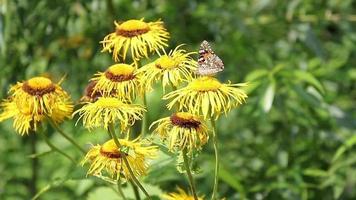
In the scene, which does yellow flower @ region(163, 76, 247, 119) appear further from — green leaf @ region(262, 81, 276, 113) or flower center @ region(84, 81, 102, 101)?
green leaf @ region(262, 81, 276, 113)


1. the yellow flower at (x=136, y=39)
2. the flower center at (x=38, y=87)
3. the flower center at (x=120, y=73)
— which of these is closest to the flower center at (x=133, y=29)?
the yellow flower at (x=136, y=39)

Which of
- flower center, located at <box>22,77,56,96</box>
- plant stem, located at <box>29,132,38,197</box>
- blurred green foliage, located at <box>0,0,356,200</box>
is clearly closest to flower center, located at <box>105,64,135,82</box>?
flower center, located at <box>22,77,56,96</box>

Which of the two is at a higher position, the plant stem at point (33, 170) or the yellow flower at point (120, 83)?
the yellow flower at point (120, 83)

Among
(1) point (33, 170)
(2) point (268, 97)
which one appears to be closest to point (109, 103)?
(2) point (268, 97)

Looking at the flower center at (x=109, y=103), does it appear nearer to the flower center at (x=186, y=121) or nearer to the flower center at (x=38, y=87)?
the flower center at (x=186, y=121)

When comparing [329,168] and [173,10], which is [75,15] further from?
[329,168]

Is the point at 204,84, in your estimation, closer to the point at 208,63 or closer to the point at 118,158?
the point at 208,63
